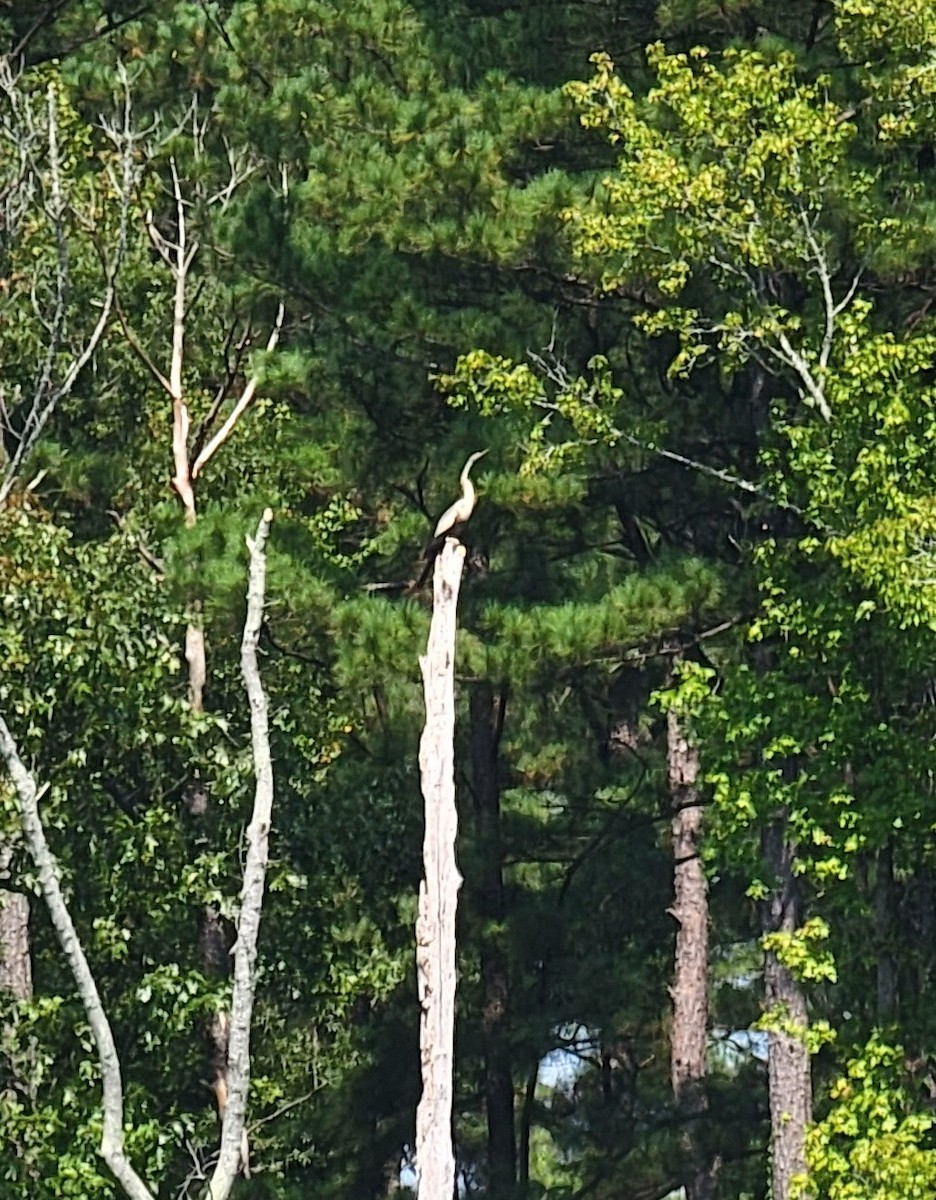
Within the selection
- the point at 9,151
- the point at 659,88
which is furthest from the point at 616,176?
the point at 9,151

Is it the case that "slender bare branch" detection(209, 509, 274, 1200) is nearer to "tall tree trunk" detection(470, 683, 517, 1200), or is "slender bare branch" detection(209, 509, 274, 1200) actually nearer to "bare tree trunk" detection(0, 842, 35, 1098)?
"bare tree trunk" detection(0, 842, 35, 1098)

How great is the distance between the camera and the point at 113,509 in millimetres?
18938

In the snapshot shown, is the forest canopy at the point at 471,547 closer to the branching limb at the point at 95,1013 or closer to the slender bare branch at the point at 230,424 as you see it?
the slender bare branch at the point at 230,424

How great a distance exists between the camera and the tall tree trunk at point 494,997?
2000 cm

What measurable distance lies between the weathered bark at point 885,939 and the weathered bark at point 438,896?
16.2ft

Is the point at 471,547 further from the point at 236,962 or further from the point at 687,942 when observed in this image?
the point at 236,962

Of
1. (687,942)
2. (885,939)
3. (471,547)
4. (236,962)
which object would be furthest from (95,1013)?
(687,942)

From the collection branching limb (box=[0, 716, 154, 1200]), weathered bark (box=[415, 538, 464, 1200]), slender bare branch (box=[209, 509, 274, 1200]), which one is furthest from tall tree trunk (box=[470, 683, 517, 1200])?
branching limb (box=[0, 716, 154, 1200])

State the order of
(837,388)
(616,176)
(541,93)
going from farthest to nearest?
(541,93), (616,176), (837,388)

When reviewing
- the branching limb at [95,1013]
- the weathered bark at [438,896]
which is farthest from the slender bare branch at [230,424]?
the branching limb at [95,1013]

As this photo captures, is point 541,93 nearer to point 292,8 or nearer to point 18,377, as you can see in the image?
point 292,8

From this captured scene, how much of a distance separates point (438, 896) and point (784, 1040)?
6.15 m

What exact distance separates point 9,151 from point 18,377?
1590 millimetres

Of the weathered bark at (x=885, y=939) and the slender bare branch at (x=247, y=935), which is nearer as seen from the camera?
the slender bare branch at (x=247, y=935)
